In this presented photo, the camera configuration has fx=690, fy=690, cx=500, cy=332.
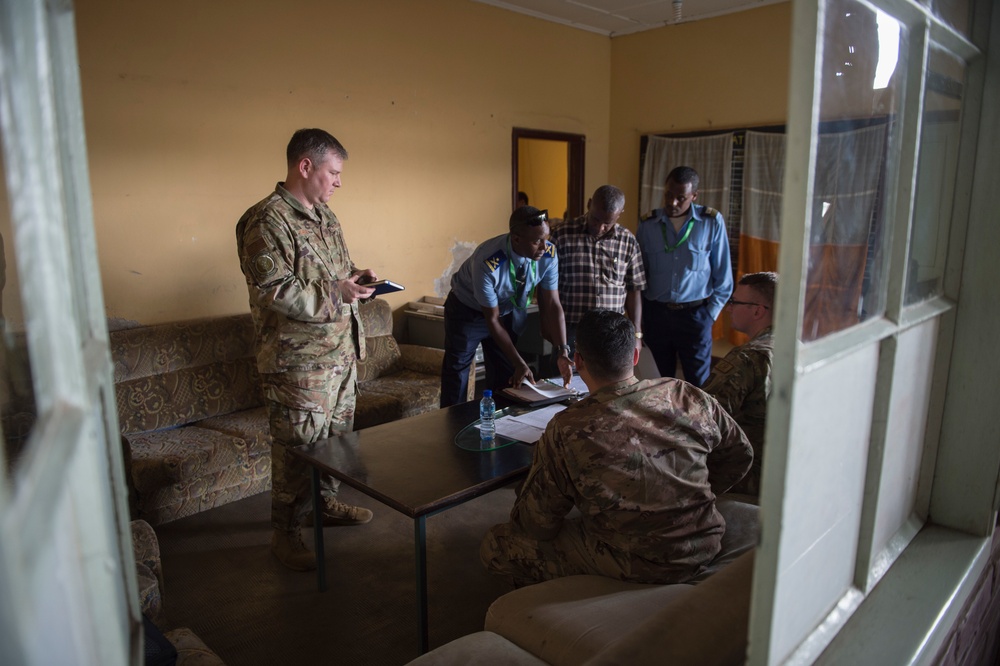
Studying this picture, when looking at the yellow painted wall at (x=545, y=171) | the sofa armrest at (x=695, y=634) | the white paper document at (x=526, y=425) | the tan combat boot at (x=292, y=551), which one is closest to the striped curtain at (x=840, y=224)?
the sofa armrest at (x=695, y=634)

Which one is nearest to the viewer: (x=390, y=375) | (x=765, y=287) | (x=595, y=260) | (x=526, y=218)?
(x=765, y=287)

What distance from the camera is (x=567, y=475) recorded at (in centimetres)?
170

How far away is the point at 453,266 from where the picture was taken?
16.4 ft

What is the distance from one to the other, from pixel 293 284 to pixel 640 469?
1407mm

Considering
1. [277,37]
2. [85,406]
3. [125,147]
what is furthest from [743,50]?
[85,406]

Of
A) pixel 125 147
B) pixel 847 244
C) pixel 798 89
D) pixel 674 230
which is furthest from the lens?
pixel 674 230

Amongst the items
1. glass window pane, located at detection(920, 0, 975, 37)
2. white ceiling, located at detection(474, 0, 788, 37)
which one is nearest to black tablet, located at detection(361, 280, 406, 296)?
glass window pane, located at detection(920, 0, 975, 37)

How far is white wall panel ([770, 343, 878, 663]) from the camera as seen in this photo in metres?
0.76

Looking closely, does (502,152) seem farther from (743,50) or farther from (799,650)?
(799,650)

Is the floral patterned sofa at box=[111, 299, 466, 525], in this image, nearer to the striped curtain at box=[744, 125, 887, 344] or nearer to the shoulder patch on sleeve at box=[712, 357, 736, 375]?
the shoulder patch on sleeve at box=[712, 357, 736, 375]

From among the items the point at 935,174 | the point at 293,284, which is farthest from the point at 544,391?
the point at 935,174

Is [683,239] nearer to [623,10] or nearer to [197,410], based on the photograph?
[623,10]

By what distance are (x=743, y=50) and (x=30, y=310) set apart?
5420 mm

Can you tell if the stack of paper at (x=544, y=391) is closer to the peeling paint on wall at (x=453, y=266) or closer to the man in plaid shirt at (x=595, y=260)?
the man in plaid shirt at (x=595, y=260)
